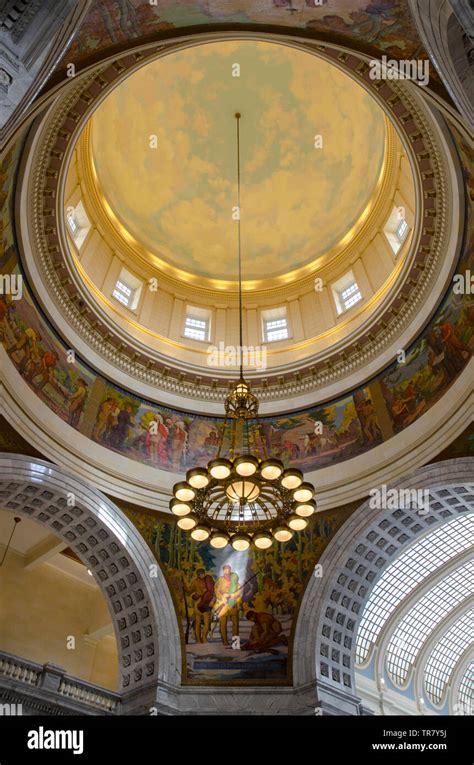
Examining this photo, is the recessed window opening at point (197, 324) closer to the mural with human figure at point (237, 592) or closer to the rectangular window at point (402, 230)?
the mural with human figure at point (237, 592)

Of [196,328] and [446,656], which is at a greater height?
[196,328]

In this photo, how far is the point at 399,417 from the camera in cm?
1669

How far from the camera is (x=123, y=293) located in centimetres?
1995

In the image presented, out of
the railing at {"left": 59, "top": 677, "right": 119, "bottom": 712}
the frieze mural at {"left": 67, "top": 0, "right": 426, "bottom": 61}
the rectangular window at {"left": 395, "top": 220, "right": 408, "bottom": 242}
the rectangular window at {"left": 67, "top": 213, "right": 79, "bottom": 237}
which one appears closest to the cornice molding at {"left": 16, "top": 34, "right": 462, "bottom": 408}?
the frieze mural at {"left": 67, "top": 0, "right": 426, "bottom": 61}

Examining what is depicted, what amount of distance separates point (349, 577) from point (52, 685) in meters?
→ 7.45

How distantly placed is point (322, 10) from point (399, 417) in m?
9.93

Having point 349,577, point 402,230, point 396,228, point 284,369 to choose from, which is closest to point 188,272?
point 284,369

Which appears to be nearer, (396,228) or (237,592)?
(237,592)

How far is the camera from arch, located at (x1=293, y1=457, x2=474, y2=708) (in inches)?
631

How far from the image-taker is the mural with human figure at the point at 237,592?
1644 centimetres

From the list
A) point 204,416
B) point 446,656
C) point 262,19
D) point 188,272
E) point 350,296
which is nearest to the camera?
point 262,19

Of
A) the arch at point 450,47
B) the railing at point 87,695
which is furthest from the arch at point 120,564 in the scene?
the arch at point 450,47

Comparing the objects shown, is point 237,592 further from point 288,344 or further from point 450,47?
point 450,47
